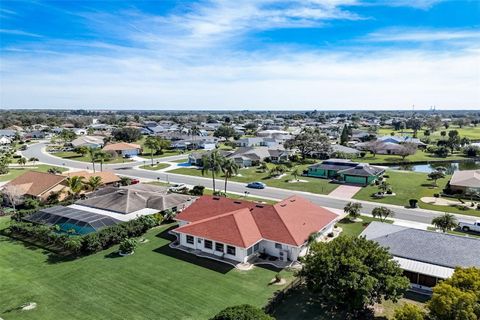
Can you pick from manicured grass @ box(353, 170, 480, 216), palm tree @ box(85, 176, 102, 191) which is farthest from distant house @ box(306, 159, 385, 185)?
palm tree @ box(85, 176, 102, 191)

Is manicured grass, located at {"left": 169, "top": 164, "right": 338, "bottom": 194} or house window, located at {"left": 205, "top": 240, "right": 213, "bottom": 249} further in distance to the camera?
manicured grass, located at {"left": 169, "top": 164, "right": 338, "bottom": 194}

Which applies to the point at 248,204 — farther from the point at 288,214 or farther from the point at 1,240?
the point at 1,240

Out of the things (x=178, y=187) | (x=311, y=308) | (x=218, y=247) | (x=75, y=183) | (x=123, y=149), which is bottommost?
(x=311, y=308)

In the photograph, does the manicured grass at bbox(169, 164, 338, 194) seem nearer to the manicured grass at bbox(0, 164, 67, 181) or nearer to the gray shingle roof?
the gray shingle roof

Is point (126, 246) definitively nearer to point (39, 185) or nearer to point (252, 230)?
point (252, 230)

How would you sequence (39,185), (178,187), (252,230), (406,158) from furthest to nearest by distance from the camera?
(406,158) → (178,187) → (39,185) → (252,230)

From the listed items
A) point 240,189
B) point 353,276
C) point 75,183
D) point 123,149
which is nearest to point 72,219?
point 75,183
